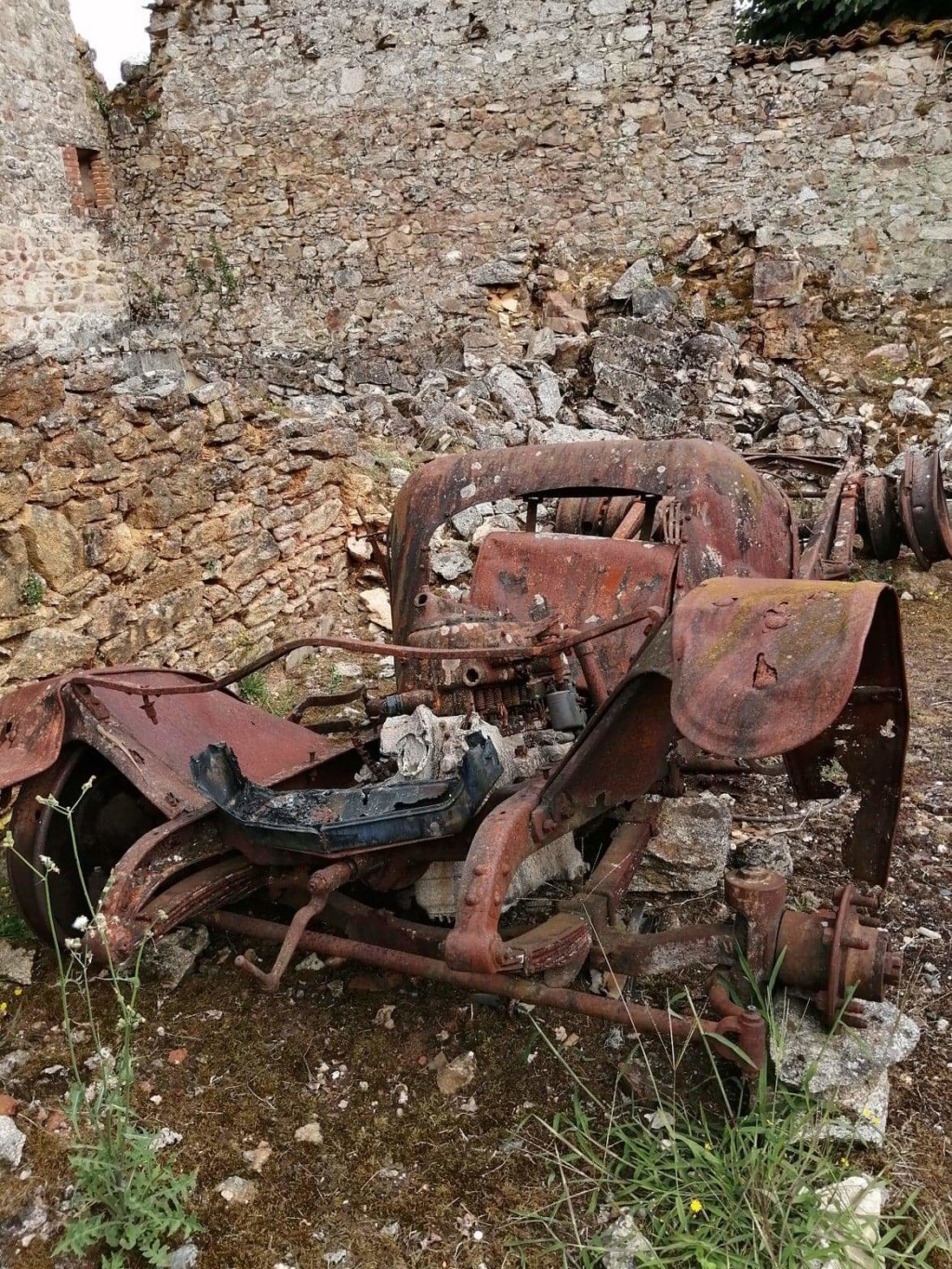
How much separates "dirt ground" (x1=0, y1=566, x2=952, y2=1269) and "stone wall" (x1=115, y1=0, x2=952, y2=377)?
312 inches

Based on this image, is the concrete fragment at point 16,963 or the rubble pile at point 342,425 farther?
the rubble pile at point 342,425

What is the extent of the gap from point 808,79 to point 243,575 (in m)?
9.57

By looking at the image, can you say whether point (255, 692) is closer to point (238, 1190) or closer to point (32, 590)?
point (32, 590)

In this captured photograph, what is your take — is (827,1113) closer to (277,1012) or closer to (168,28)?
(277,1012)

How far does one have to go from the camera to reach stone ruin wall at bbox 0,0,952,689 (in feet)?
16.7

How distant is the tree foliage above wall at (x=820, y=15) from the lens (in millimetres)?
10406

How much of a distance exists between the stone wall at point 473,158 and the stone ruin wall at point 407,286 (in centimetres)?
3

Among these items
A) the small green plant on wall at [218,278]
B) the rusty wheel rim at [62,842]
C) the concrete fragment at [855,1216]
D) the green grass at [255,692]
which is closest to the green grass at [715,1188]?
the concrete fragment at [855,1216]

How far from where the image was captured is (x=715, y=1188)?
6.28ft

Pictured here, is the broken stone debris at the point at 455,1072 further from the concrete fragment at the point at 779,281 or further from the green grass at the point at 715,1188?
the concrete fragment at the point at 779,281

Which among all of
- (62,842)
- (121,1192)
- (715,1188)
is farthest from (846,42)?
(121,1192)

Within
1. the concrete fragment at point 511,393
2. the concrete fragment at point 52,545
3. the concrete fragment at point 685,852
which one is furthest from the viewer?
the concrete fragment at point 511,393

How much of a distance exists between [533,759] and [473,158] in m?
11.3

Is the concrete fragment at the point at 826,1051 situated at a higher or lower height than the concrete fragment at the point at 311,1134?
higher
